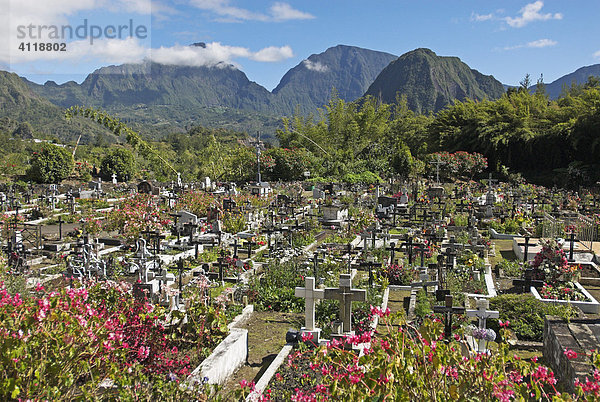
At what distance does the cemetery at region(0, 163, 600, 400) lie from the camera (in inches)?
137

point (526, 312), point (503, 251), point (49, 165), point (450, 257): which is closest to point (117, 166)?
point (49, 165)

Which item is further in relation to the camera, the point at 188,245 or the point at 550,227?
the point at 550,227

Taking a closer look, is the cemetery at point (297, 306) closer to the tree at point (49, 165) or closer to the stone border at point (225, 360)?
the stone border at point (225, 360)

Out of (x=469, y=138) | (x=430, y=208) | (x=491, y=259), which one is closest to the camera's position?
(x=491, y=259)

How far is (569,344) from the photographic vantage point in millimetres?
5418

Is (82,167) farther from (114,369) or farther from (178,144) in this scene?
(178,144)

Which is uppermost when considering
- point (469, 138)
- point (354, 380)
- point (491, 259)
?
point (469, 138)

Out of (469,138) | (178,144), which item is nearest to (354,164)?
(469,138)

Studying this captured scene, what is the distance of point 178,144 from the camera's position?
267 feet

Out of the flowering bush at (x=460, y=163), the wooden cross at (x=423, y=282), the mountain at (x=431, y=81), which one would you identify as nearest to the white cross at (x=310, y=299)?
the wooden cross at (x=423, y=282)

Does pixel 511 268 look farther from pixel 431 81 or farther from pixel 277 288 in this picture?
pixel 431 81

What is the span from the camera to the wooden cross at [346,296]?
610 cm

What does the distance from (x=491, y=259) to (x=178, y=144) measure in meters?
75.3

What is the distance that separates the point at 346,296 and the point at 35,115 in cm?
13745
